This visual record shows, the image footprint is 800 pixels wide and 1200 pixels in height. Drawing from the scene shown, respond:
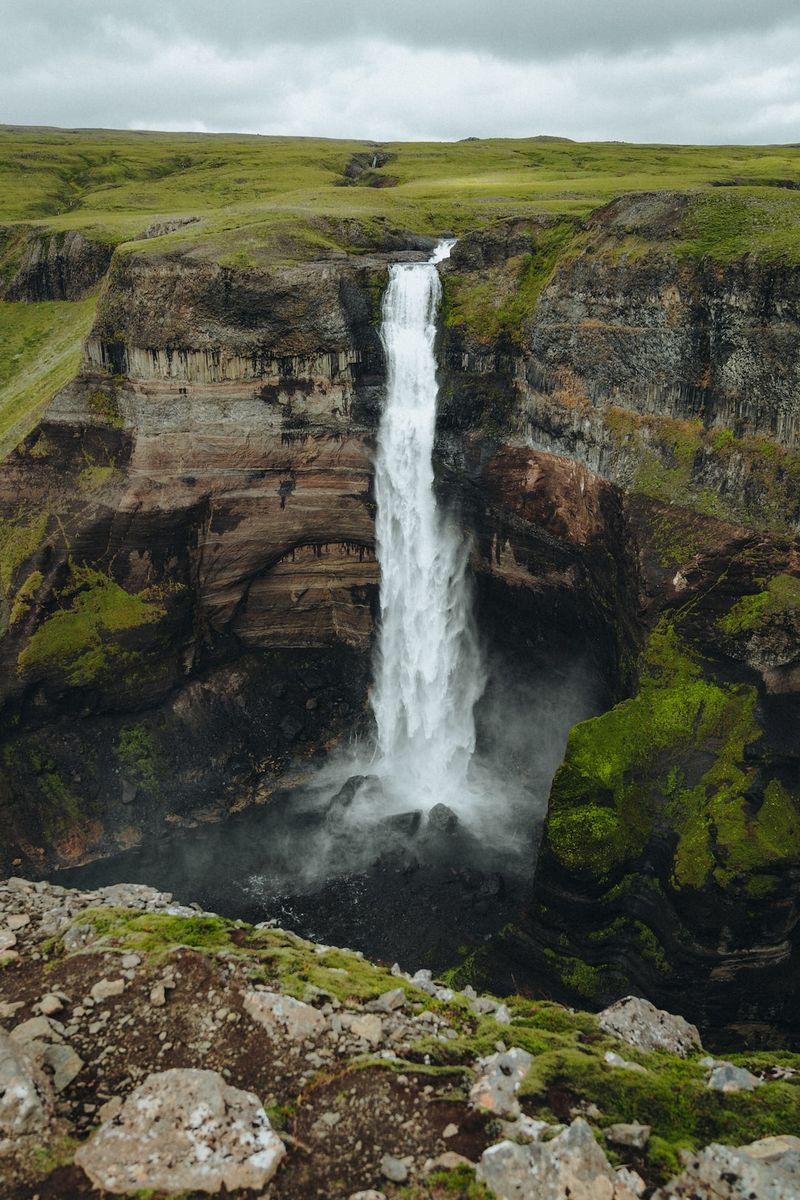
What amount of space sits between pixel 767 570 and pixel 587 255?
12826 millimetres

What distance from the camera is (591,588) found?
2981 centimetres

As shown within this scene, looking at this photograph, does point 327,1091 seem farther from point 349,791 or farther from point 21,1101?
point 349,791

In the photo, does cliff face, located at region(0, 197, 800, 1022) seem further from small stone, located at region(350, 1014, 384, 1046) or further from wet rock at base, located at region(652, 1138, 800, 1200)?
wet rock at base, located at region(652, 1138, 800, 1200)

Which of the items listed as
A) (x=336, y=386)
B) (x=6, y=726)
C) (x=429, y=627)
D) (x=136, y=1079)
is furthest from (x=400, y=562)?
(x=136, y=1079)

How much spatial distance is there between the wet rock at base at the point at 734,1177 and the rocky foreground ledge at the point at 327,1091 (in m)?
0.02

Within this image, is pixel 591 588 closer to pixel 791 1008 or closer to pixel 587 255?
pixel 587 255

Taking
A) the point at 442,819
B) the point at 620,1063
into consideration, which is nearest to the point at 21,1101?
the point at 620,1063

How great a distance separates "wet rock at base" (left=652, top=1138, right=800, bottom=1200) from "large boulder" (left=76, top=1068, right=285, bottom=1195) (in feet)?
17.4

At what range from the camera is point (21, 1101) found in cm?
1152

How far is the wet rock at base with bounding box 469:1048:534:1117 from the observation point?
39.8 feet

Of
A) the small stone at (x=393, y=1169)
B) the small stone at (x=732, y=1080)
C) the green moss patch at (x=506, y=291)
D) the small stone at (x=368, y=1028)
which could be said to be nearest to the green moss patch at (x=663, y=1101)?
the small stone at (x=732, y=1080)

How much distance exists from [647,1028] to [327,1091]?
7.78m

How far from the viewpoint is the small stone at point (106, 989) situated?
14.2 meters

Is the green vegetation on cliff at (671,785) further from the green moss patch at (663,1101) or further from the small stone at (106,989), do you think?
the small stone at (106,989)
